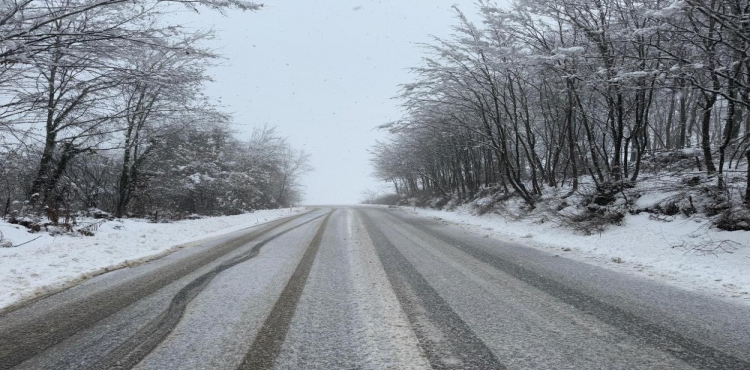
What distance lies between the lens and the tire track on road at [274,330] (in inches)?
86.3

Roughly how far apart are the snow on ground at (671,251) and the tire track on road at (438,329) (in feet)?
9.19

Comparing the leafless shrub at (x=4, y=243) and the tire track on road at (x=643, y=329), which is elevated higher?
the leafless shrub at (x=4, y=243)

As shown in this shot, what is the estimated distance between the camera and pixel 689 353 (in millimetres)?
2285

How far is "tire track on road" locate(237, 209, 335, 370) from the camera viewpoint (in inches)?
86.3

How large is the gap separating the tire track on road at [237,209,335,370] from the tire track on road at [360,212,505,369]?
0.93m

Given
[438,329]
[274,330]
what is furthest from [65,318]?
[438,329]

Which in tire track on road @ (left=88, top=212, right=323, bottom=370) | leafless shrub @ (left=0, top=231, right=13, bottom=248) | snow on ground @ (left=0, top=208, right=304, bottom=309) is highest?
leafless shrub @ (left=0, top=231, right=13, bottom=248)

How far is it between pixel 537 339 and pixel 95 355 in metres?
2.78

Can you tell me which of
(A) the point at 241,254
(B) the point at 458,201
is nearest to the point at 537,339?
(A) the point at 241,254

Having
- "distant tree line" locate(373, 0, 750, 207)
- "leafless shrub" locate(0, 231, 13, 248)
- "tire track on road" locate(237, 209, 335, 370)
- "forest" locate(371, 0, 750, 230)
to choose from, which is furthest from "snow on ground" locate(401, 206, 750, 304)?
"leafless shrub" locate(0, 231, 13, 248)

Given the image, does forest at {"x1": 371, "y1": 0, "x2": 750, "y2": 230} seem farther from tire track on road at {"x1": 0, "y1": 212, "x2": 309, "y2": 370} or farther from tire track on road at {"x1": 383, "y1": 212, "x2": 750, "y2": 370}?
tire track on road at {"x1": 0, "y1": 212, "x2": 309, "y2": 370}

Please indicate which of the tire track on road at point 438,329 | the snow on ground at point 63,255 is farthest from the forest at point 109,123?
the tire track on road at point 438,329

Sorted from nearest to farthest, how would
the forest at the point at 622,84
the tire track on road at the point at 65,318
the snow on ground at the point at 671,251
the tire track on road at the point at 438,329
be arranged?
the tire track on road at the point at 438,329 < the tire track on road at the point at 65,318 < the snow on ground at the point at 671,251 < the forest at the point at 622,84

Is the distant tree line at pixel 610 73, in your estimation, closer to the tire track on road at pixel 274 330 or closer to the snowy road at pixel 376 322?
the snowy road at pixel 376 322
